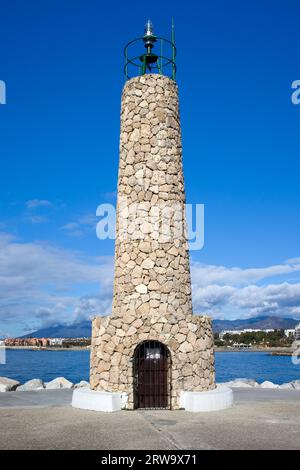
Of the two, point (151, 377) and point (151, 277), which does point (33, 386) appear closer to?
point (151, 377)

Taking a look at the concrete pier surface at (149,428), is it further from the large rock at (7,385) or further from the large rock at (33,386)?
the large rock at (33,386)

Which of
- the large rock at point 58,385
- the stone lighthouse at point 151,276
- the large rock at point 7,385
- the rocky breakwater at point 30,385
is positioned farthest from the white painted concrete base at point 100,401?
the large rock at point 58,385

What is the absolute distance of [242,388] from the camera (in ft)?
46.7

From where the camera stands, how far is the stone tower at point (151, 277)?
9.62 meters

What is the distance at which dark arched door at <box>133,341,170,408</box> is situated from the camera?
9664 millimetres

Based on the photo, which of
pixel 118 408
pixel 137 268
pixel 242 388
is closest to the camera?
pixel 118 408

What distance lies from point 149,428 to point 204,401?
200cm

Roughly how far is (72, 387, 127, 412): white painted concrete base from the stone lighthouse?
0.06 meters

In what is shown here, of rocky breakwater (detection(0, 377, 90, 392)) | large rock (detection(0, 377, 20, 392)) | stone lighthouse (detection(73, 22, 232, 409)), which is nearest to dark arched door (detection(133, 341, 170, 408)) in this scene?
stone lighthouse (detection(73, 22, 232, 409))

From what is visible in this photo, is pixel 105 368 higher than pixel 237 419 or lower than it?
higher

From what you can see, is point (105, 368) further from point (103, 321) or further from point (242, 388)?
point (242, 388)

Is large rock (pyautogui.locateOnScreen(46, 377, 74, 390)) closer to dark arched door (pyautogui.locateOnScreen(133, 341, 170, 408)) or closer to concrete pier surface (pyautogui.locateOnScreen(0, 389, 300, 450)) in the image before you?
concrete pier surface (pyautogui.locateOnScreen(0, 389, 300, 450))

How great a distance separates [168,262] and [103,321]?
1720 millimetres
